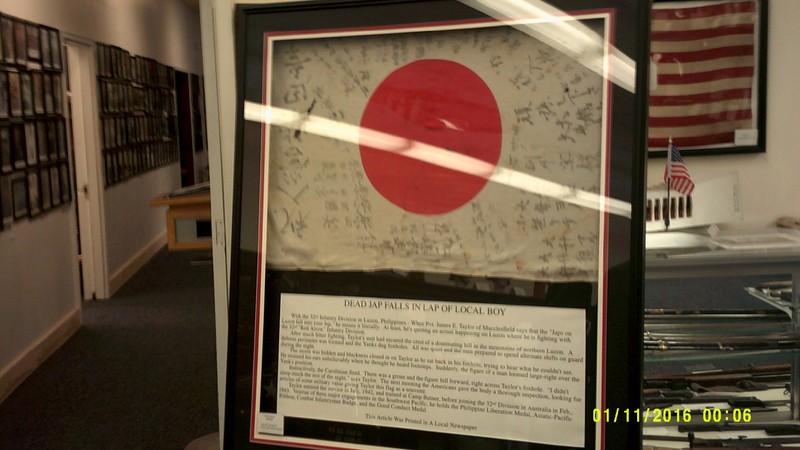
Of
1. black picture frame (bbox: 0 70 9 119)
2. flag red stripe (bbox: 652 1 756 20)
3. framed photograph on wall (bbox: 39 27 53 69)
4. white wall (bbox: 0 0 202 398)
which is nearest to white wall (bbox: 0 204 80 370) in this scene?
white wall (bbox: 0 0 202 398)

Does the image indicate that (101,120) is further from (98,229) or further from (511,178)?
(511,178)

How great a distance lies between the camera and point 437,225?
4.24ft

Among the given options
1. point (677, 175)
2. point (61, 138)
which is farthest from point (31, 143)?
point (677, 175)

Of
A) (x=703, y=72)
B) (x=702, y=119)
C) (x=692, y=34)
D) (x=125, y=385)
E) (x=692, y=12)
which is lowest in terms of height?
(x=125, y=385)

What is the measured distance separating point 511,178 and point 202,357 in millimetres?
3719

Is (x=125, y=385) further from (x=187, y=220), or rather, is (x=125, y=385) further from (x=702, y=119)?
(x=702, y=119)

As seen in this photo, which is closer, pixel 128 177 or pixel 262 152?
pixel 262 152

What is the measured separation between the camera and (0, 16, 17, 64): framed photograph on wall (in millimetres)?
4043

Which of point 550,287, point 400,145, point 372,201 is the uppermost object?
point 400,145

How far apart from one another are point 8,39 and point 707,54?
3778mm

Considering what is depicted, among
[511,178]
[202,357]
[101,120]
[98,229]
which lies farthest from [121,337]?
[511,178]

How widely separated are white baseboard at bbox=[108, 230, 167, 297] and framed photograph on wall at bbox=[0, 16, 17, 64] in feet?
8.41

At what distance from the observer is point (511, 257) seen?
4.12 feet

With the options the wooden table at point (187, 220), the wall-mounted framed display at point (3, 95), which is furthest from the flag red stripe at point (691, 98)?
the wall-mounted framed display at point (3, 95)
